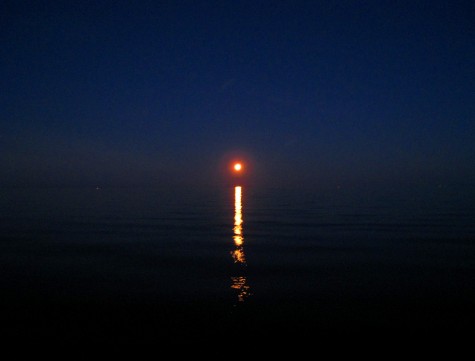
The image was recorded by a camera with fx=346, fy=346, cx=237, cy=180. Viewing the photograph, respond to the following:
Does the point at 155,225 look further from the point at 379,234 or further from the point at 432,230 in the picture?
the point at 432,230

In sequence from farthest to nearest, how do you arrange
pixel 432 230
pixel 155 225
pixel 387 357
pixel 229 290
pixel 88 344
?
pixel 155 225
pixel 432 230
pixel 229 290
pixel 88 344
pixel 387 357

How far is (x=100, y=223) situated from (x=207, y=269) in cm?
2028

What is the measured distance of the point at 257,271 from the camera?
15.5 meters

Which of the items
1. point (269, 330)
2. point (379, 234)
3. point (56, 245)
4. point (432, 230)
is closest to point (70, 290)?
point (269, 330)

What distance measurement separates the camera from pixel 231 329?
959 centimetres

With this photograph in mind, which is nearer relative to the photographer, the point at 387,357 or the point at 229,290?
the point at 387,357

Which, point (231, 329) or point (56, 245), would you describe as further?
point (56, 245)

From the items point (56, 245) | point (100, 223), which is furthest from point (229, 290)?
point (100, 223)

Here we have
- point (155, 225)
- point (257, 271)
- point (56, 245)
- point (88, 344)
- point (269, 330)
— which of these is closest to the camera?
point (88, 344)

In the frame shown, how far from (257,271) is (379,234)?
13675 mm

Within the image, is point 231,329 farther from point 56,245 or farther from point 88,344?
point 56,245

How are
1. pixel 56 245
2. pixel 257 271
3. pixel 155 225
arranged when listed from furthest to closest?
pixel 155 225, pixel 56 245, pixel 257 271

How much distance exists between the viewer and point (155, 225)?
103ft

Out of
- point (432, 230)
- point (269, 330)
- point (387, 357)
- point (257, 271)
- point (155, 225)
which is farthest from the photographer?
point (155, 225)
